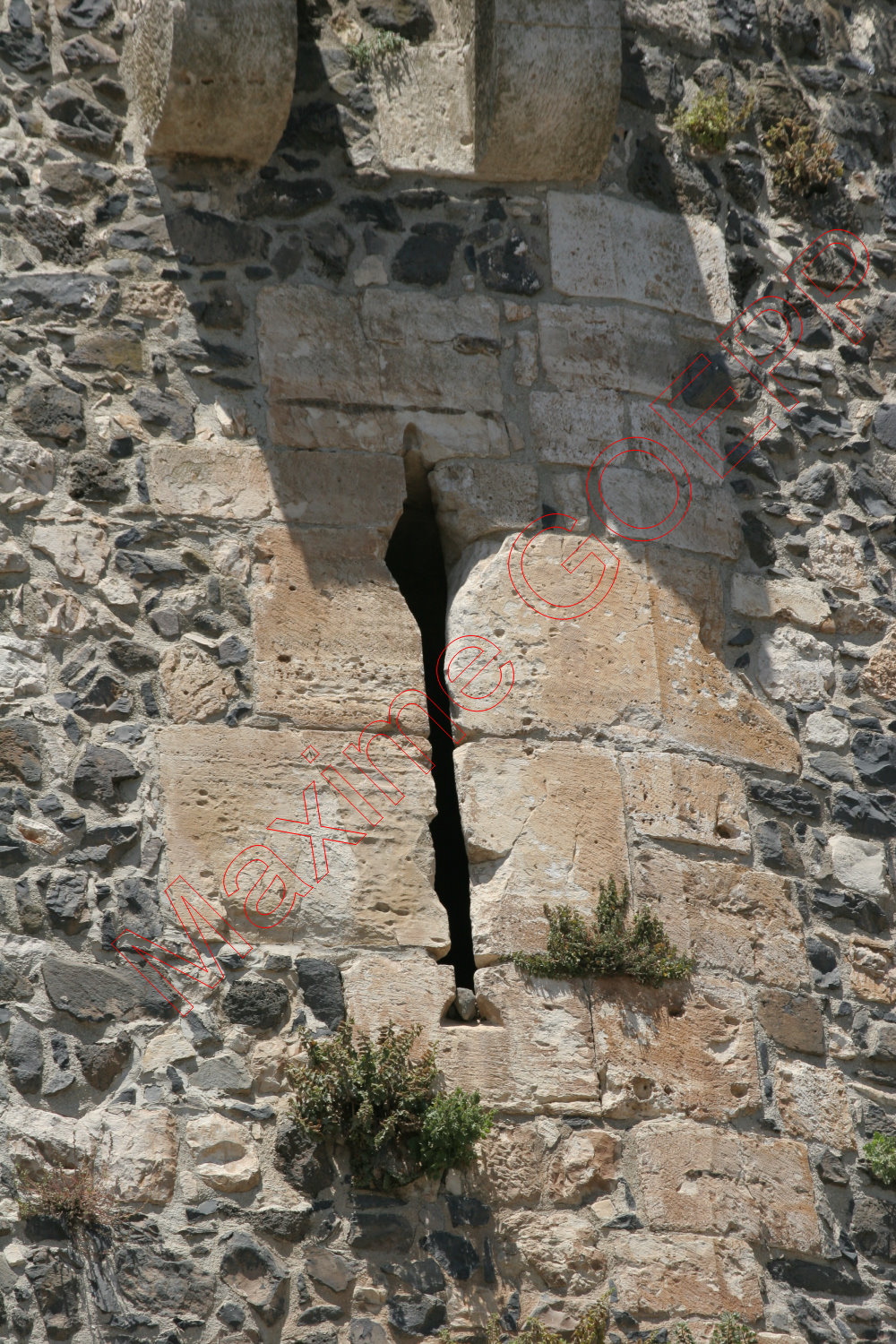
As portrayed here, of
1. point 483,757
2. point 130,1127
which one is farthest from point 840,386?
point 130,1127

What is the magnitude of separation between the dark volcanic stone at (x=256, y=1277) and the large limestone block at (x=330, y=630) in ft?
4.86

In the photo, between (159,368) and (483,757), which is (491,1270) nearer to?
(483,757)

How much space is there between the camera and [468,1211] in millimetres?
4309

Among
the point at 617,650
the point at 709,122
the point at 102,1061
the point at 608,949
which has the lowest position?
the point at 102,1061

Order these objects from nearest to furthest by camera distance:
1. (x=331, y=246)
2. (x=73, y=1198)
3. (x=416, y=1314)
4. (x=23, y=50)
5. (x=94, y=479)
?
(x=73, y=1198) < (x=416, y=1314) < (x=94, y=479) < (x=23, y=50) < (x=331, y=246)

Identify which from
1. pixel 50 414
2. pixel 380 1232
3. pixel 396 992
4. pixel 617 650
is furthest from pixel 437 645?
pixel 380 1232

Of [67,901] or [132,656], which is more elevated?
[132,656]

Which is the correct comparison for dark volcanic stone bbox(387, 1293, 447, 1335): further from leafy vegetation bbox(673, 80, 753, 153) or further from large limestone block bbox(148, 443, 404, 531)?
leafy vegetation bbox(673, 80, 753, 153)

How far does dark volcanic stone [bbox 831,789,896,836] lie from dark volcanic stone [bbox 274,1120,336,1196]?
202 centimetres

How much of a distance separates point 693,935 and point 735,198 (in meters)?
2.76

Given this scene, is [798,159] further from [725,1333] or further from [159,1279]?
[159,1279]

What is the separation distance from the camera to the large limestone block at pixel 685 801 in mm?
4926

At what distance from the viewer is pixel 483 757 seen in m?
4.88

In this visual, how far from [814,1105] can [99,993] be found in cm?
210
